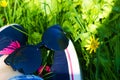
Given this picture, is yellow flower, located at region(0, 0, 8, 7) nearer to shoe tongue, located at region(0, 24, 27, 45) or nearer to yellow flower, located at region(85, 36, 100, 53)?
shoe tongue, located at region(0, 24, 27, 45)

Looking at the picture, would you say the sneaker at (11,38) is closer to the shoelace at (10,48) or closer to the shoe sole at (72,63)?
the shoelace at (10,48)

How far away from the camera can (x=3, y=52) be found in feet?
5.02

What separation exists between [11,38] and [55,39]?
0.67ft

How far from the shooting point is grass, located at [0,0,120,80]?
1.50 m

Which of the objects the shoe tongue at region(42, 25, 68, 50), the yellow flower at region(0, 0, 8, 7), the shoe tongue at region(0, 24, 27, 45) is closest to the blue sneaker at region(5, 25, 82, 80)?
the shoe tongue at region(42, 25, 68, 50)

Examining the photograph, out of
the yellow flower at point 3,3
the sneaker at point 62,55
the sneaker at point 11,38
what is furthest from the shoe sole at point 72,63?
the yellow flower at point 3,3

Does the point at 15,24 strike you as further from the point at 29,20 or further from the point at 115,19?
the point at 115,19

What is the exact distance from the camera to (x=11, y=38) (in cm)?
159

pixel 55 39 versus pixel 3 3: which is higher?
pixel 3 3

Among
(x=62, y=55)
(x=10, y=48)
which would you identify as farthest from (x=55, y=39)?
(x=10, y=48)

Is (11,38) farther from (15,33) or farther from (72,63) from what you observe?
(72,63)

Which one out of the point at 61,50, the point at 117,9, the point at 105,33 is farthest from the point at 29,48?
the point at 117,9

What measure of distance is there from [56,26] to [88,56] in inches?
6.8

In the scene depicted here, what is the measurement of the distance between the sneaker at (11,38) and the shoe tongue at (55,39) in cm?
12
